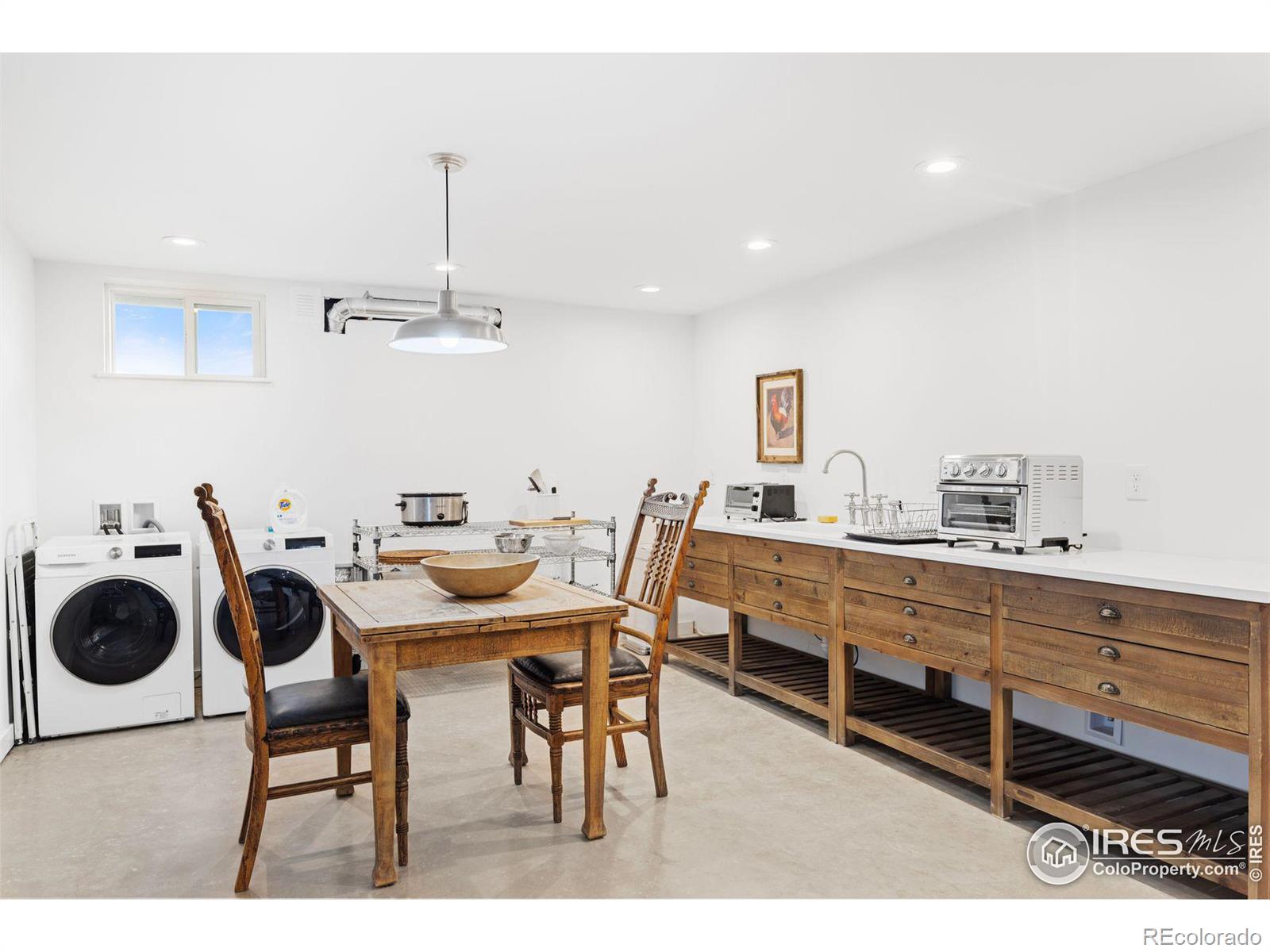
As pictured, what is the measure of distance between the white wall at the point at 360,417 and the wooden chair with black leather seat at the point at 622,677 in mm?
2385

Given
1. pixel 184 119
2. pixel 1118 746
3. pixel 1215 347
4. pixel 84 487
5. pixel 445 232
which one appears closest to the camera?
pixel 184 119

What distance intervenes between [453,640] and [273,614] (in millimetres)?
2219

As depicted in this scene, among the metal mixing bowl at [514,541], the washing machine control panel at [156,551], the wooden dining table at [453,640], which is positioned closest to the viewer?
the wooden dining table at [453,640]

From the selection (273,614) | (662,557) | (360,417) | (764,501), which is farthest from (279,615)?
(764,501)

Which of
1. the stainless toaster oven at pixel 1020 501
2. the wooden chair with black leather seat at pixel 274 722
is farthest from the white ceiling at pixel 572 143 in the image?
the wooden chair with black leather seat at pixel 274 722

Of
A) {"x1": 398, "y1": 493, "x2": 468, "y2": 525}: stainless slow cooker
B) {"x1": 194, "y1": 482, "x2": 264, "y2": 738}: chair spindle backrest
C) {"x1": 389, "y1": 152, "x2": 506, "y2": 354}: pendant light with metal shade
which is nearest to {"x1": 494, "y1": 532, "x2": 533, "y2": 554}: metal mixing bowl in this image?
{"x1": 398, "y1": 493, "x2": 468, "y2": 525}: stainless slow cooker

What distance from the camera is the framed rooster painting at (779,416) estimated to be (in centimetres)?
502

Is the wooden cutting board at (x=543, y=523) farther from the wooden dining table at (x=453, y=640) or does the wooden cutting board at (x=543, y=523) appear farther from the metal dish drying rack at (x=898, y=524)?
the wooden dining table at (x=453, y=640)

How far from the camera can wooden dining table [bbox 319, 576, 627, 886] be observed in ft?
7.49

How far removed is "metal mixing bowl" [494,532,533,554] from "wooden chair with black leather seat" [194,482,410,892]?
2325 mm
